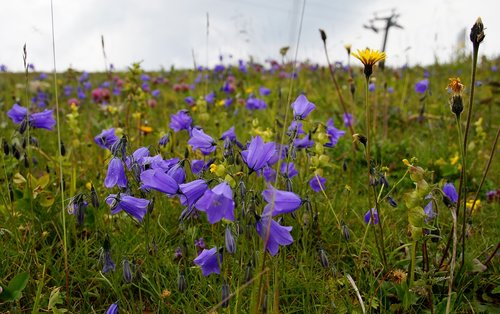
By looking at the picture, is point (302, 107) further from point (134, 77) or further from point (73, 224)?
point (134, 77)

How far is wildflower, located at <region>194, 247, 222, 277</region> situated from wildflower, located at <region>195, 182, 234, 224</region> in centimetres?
27

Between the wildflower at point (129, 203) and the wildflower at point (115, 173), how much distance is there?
2.8 inches

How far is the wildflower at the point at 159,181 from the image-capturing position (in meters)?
1.56

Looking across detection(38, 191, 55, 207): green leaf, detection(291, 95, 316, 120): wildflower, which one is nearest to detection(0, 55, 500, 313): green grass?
detection(38, 191, 55, 207): green leaf

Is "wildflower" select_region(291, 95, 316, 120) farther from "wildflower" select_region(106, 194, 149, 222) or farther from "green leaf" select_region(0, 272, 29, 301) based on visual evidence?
"green leaf" select_region(0, 272, 29, 301)

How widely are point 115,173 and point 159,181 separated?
27cm

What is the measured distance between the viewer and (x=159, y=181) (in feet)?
5.17

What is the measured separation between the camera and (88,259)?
7.23ft

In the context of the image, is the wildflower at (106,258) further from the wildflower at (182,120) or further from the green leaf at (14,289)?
the wildflower at (182,120)

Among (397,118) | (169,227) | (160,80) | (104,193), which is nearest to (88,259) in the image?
(169,227)

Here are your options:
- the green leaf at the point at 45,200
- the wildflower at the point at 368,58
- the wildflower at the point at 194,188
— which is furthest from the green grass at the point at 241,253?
the wildflower at the point at 368,58

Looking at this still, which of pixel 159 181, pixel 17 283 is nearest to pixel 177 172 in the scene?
pixel 159 181

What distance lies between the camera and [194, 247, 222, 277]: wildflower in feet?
5.46

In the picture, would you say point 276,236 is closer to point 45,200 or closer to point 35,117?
point 45,200
